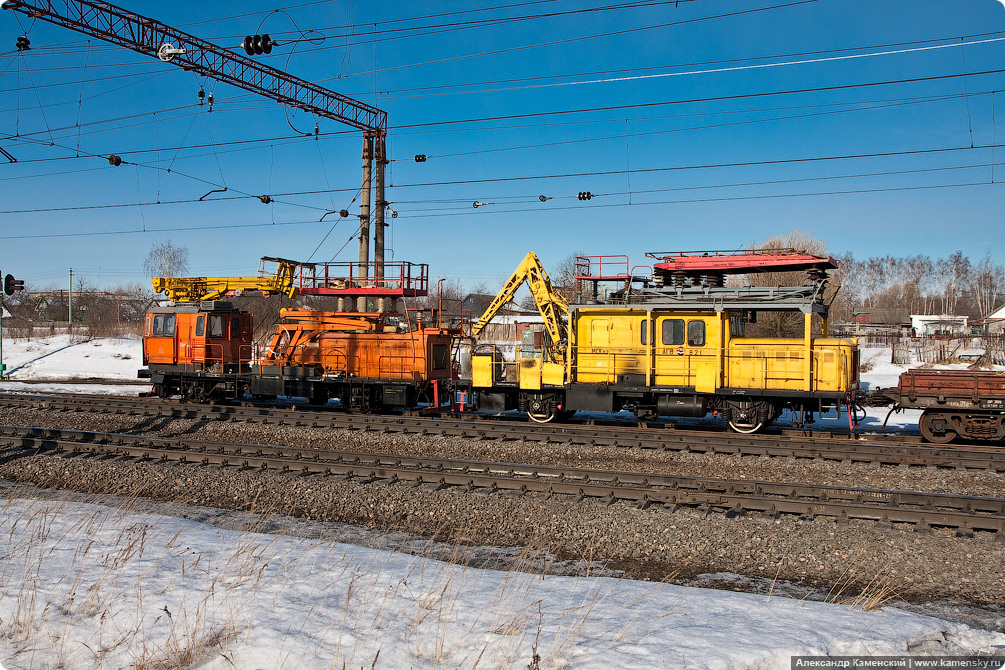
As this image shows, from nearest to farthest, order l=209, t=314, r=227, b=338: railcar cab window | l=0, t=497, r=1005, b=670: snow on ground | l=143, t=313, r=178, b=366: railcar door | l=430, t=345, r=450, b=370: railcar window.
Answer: l=0, t=497, r=1005, b=670: snow on ground → l=430, t=345, r=450, b=370: railcar window → l=209, t=314, r=227, b=338: railcar cab window → l=143, t=313, r=178, b=366: railcar door

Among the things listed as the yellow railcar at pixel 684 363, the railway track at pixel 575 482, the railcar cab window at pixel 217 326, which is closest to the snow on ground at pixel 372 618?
the railway track at pixel 575 482

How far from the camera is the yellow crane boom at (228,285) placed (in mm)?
20391

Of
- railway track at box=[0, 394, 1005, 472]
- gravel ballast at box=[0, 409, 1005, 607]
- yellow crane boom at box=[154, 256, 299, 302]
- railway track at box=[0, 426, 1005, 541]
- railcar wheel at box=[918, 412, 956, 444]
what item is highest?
yellow crane boom at box=[154, 256, 299, 302]

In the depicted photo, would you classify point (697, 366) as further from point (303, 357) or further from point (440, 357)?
point (303, 357)

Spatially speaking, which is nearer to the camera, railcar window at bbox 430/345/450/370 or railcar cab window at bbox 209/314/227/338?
railcar window at bbox 430/345/450/370

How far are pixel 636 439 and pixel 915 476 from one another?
5.01 meters

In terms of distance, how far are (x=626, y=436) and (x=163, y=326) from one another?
52.2 ft

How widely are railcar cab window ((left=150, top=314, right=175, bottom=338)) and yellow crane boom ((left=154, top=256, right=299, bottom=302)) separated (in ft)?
3.33

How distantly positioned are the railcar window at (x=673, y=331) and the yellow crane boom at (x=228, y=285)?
11.8m

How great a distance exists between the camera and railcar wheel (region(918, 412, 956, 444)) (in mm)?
13656

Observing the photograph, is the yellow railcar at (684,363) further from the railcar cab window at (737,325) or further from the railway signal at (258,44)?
the railway signal at (258,44)

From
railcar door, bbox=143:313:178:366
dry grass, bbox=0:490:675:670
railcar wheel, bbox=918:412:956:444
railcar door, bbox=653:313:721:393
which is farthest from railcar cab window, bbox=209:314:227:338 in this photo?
railcar wheel, bbox=918:412:956:444

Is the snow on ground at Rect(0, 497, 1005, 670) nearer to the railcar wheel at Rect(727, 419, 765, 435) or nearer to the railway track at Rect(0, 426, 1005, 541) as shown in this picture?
the railway track at Rect(0, 426, 1005, 541)

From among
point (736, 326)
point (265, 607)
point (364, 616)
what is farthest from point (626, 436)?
point (265, 607)
